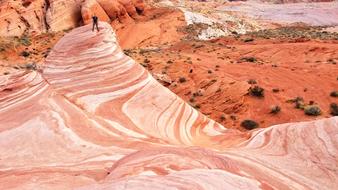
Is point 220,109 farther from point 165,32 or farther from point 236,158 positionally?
point 165,32

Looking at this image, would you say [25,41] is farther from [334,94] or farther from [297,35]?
[297,35]

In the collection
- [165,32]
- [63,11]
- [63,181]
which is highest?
[63,181]

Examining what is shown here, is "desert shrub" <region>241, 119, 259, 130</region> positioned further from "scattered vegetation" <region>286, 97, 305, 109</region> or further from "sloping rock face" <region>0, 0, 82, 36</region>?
"sloping rock face" <region>0, 0, 82, 36</region>

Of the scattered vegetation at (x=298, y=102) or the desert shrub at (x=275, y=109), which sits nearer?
the desert shrub at (x=275, y=109)

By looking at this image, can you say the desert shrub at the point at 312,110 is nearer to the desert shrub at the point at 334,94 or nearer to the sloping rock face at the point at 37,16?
the desert shrub at the point at 334,94

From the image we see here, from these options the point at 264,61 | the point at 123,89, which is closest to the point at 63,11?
the point at 264,61

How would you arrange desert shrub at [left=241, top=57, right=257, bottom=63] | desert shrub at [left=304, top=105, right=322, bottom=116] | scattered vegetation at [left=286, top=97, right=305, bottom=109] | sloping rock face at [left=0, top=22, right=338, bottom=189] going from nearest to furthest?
sloping rock face at [left=0, top=22, right=338, bottom=189] < desert shrub at [left=304, top=105, right=322, bottom=116] < scattered vegetation at [left=286, top=97, right=305, bottom=109] < desert shrub at [left=241, top=57, right=257, bottom=63]

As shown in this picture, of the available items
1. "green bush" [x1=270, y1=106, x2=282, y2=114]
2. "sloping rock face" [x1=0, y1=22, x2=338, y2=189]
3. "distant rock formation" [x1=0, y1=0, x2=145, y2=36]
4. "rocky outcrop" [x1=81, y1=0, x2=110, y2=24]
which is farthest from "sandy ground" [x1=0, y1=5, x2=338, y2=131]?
"sloping rock face" [x1=0, y1=22, x2=338, y2=189]

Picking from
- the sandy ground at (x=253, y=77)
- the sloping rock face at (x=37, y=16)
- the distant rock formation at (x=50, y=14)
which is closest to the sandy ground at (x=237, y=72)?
the sandy ground at (x=253, y=77)
